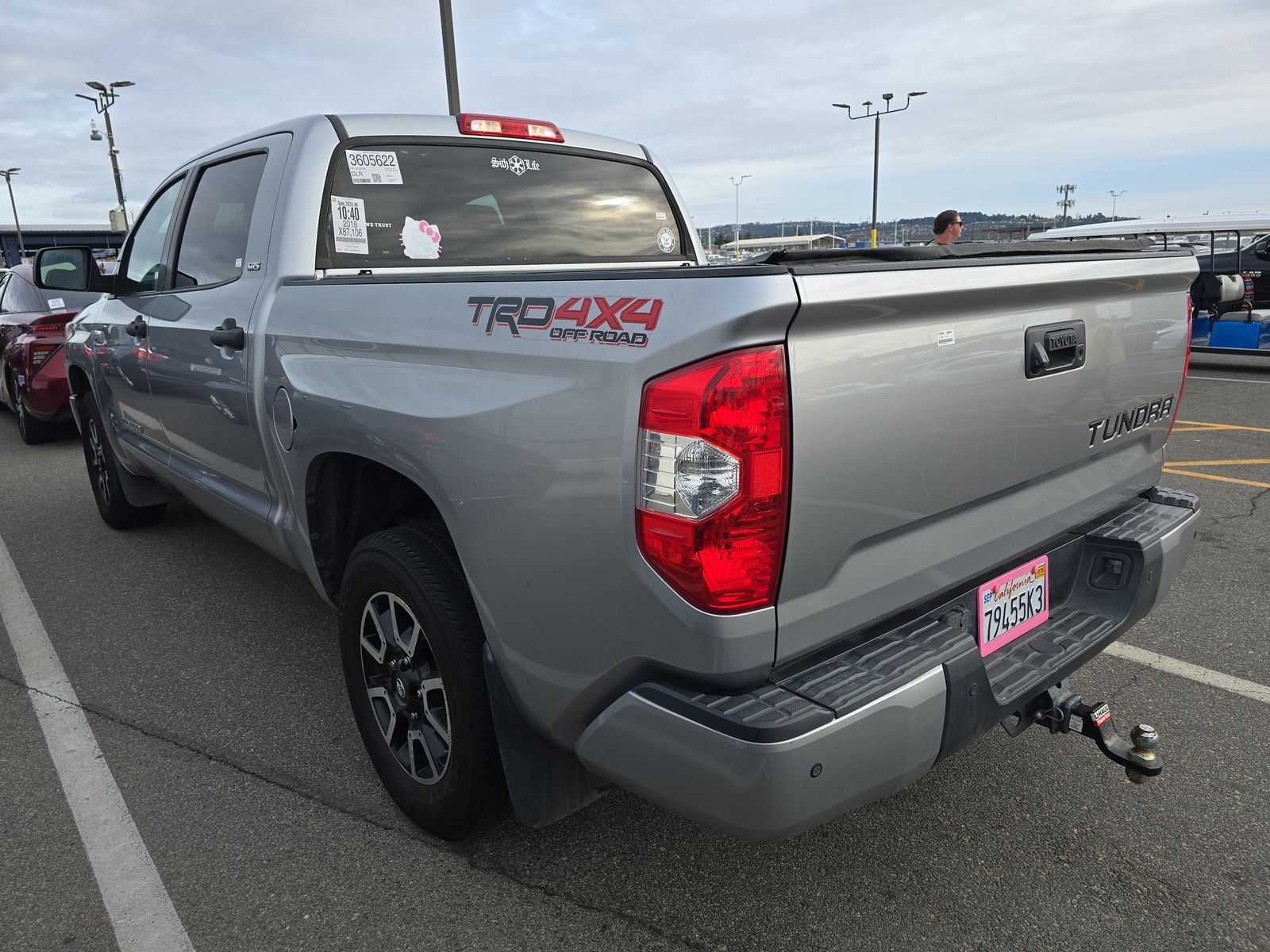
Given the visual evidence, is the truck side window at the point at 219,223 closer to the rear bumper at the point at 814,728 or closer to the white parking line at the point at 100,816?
the white parking line at the point at 100,816

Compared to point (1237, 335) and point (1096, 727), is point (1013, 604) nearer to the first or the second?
point (1096, 727)

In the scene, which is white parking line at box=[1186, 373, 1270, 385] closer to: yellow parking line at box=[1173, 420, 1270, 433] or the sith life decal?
yellow parking line at box=[1173, 420, 1270, 433]

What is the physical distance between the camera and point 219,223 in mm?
3482

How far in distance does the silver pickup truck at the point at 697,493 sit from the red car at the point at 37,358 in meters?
6.00

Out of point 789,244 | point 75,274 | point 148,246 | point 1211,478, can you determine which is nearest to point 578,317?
point 148,246

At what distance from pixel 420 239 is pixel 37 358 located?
6550 millimetres

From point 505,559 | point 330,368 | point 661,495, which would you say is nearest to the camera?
point 661,495

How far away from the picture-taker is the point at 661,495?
1.61m

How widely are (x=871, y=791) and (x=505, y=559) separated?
2.78 feet

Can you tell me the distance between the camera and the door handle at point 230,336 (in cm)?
295

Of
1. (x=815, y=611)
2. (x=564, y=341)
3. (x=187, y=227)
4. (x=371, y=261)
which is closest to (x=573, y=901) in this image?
(x=815, y=611)

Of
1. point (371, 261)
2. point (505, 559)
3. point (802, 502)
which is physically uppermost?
point (371, 261)

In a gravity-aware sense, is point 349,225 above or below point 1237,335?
above

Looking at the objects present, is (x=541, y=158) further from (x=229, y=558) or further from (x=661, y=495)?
(x=229, y=558)
